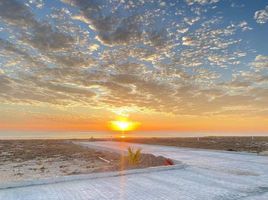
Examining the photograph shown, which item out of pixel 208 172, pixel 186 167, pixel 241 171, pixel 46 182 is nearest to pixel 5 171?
pixel 46 182

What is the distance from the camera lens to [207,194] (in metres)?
7.96

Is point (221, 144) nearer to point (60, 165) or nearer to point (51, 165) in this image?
point (60, 165)

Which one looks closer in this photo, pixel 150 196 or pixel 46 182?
pixel 150 196

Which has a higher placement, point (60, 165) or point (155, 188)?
point (155, 188)

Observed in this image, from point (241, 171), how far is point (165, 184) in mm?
4743

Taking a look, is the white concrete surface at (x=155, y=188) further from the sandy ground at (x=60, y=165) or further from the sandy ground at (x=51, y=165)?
the sandy ground at (x=51, y=165)

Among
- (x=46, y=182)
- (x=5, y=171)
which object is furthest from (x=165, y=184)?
(x=5, y=171)

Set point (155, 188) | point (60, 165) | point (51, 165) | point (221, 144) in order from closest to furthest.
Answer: point (155, 188) → point (60, 165) → point (51, 165) → point (221, 144)

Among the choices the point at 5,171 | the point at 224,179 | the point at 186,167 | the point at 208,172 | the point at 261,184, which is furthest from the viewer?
the point at 5,171

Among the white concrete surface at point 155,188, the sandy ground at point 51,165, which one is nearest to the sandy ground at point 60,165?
the sandy ground at point 51,165

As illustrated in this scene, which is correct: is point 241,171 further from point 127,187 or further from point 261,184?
point 127,187

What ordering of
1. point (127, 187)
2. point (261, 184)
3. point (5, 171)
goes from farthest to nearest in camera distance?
1. point (5, 171)
2. point (261, 184)
3. point (127, 187)

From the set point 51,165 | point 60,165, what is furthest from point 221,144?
point 51,165

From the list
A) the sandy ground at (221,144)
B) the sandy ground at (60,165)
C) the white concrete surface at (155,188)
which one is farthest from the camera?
the sandy ground at (221,144)
